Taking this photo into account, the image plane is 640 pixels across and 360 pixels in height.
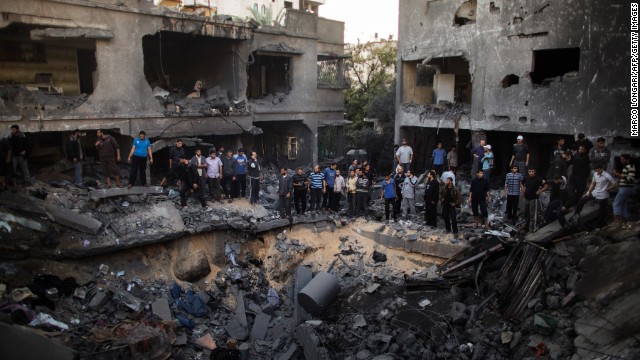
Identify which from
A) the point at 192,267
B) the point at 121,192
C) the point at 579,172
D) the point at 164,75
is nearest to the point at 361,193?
the point at 192,267

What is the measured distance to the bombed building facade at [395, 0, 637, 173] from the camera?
14445 mm

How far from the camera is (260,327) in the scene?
1247 centimetres

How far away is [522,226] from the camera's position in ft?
42.1

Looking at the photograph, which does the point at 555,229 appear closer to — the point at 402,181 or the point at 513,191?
the point at 513,191

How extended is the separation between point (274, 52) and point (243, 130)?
380cm

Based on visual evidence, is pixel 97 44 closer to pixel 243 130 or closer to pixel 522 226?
pixel 243 130

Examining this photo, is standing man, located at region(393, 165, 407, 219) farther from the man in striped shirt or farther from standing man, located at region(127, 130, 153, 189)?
standing man, located at region(127, 130, 153, 189)

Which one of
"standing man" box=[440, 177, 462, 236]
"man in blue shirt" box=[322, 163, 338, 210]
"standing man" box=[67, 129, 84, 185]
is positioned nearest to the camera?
"standing man" box=[440, 177, 462, 236]

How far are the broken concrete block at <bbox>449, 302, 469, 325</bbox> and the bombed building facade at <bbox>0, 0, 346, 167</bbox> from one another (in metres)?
10.7

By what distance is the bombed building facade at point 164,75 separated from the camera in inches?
579

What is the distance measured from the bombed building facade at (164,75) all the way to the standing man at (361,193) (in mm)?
6014

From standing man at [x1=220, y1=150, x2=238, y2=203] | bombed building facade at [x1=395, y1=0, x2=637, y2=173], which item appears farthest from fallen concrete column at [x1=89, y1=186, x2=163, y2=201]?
bombed building facade at [x1=395, y1=0, x2=637, y2=173]

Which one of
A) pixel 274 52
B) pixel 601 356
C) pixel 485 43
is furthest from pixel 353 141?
pixel 601 356

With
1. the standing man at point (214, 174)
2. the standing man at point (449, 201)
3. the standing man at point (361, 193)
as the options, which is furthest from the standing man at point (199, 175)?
the standing man at point (449, 201)
